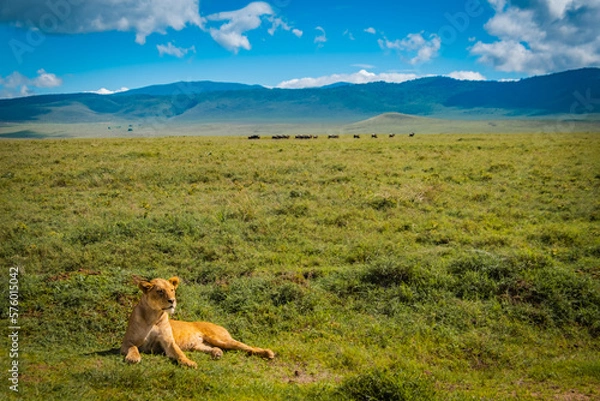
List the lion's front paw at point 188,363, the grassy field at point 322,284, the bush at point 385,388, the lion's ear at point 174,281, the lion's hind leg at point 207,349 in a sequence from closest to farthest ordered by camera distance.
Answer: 1. the bush at point 385,388
2. the grassy field at point 322,284
3. the lion's front paw at point 188,363
4. the lion's ear at point 174,281
5. the lion's hind leg at point 207,349

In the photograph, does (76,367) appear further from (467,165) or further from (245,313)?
(467,165)

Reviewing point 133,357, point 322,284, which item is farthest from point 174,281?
point 322,284

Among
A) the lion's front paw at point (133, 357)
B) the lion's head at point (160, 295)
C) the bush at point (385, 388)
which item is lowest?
the bush at point (385, 388)

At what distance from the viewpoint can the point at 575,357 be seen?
8.00 metres

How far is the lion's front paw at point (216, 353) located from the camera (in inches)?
300

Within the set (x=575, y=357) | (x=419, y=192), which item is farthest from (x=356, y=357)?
(x=419, y=192)

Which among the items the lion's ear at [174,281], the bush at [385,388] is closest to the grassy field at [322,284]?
the bush at [385,388]

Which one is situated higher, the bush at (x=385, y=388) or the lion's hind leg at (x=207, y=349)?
the bush at (x=385, y=388)

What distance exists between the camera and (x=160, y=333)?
24.2 ft

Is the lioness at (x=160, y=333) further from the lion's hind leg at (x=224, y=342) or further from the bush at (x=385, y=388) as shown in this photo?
the bush at (x=385, y=388)

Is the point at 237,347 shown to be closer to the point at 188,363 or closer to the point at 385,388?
the point at 188,363

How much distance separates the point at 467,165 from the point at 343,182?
907 cm

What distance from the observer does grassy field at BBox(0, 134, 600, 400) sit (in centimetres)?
691

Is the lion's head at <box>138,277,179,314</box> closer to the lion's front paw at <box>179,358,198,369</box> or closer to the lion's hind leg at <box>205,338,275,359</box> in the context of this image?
the lion's front paw at <box>179,358,198,369</box>
